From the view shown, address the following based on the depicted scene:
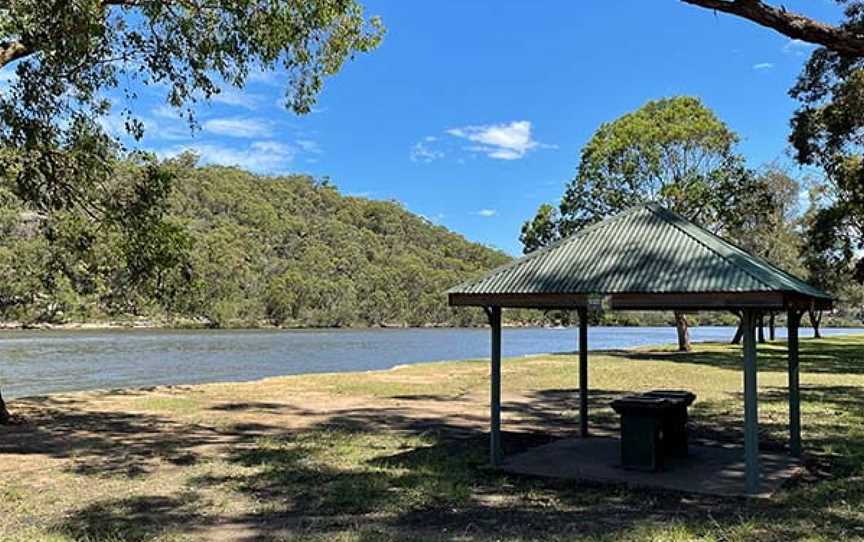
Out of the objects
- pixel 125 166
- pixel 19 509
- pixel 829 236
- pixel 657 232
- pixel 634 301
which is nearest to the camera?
pixel 19 509

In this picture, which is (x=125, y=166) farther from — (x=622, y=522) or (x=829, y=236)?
(x=829, y=236)

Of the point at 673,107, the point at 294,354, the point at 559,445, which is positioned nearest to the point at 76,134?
the point at 559,445

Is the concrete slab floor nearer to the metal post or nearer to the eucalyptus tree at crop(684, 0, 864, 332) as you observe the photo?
the metal post

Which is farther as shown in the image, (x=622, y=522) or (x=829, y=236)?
(x=829, y=236)

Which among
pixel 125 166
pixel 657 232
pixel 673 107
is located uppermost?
pixel 673 107

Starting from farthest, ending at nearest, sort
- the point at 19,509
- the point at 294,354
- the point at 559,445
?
the point at 294,354, the point at 559,445, the point at 19,509

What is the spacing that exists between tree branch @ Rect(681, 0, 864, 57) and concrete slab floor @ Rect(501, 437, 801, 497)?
3.92m

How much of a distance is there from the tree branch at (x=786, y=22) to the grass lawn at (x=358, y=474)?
3896mm

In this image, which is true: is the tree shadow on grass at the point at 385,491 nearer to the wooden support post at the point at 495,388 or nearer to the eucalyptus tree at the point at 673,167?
the wooden support post at the point at 495,388

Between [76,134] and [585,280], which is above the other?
[76,134]

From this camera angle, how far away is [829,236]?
2709 cm

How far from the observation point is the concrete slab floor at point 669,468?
688cm

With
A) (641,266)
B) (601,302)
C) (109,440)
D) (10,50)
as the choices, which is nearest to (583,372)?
(641,266)

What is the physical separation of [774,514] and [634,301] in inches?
79.9
